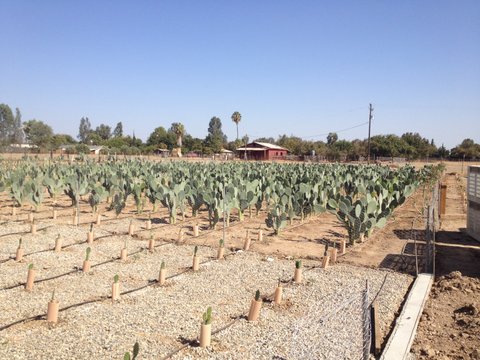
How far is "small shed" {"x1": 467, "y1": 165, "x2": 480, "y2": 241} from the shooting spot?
8984 millimetres

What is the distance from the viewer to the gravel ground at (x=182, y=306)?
409 centimetres

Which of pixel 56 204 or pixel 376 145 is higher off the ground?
pixel 376 145

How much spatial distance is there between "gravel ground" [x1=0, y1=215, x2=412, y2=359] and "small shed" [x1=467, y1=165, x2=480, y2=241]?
367 cm

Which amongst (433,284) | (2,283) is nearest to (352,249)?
(433,284)

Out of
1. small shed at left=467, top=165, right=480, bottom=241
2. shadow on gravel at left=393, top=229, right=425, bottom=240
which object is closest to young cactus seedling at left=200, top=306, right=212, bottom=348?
shadow on gravel at left=393, top=229, right=425, bottom=240

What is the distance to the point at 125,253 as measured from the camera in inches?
284

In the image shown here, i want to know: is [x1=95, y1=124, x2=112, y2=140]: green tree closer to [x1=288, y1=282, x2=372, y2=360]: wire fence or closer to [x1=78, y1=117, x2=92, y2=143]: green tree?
[x1=78, y1=117, x2=92, y2=143]: green tree

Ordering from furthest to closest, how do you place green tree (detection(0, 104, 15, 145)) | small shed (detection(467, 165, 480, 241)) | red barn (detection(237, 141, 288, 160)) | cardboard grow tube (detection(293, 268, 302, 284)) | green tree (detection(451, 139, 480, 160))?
1. green tree (detection(0, 104, 15, 145))
2. green tree (detection(451, 139, 480, 160))
3. red barn (detection(237, 141, 288, 160))
4. small shed (detection(467, 165, 480, 241))
5. cardboard grow tube (detection(293, 268, 302, 284))

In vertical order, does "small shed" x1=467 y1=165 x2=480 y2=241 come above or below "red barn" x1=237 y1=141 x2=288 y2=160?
below

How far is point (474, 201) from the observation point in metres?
9.11

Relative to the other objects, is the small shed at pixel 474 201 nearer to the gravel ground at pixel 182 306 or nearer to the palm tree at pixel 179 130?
the gravel ground at pixel 182 306

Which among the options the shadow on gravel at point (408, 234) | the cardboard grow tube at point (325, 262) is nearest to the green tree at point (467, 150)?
the shadow on gravel at point (408, 234)

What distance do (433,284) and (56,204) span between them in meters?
11.7

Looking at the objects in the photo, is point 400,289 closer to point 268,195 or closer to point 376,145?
point 268,195
